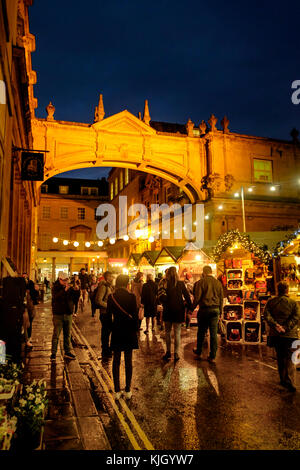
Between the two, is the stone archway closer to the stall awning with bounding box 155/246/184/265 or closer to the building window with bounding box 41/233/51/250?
the stall awning with bounding box 155/246/184/265

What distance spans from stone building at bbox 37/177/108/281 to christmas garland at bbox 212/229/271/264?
38.6m

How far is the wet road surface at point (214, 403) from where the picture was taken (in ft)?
14.0

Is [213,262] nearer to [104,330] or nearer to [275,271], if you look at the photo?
[275,271]

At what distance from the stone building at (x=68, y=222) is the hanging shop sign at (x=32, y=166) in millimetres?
39544

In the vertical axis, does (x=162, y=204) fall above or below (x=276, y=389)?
above

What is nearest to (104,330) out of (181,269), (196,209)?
(181,269)

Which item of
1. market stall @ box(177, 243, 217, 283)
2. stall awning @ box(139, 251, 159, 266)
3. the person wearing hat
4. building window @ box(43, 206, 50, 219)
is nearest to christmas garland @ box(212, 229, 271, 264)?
market stall @ box(177, 243, 217, 283)

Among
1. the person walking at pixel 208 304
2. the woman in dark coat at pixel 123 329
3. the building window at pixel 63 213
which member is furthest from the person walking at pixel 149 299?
the building window at pixel 63 213

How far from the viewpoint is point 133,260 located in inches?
891

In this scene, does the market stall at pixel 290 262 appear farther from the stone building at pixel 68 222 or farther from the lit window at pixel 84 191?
the lit window at pixel 84 191

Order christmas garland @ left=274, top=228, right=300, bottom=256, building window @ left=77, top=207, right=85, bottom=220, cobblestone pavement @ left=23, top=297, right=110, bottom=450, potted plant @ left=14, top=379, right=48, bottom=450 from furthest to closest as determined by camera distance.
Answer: building window @ left=77, top=207, right=85, bottom=220
christmas garland @ left=274, top=228, right=300, bottom=256
cobblestone pavement @ left=23, top=297, right=110, bottom=450
potted plant @ left=14, top=379, right=48, bottom=450

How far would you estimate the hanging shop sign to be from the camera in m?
11.7

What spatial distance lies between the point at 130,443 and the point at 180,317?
13.7ft

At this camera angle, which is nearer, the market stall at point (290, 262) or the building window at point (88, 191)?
the market stall at point (290, 262)
